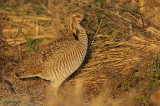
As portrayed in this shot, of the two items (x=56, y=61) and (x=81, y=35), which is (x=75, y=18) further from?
(x=56, y=61)

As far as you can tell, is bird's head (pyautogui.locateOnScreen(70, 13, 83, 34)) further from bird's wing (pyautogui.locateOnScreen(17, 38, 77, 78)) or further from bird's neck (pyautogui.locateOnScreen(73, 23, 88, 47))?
bird's wing (pyautogui.locateOnScreen(17, 38, 77, 78))

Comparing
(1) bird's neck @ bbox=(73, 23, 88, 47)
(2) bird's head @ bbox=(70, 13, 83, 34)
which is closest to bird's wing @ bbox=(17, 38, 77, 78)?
(1) bird's neck @ bbox=(73, 23, 88, 47)

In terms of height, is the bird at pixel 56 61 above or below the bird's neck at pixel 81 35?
below

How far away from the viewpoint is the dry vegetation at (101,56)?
3.67 meters

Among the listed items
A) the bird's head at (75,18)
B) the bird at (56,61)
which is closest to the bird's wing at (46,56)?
the bird at (56,61)

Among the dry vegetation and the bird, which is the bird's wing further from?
the dry vegetation

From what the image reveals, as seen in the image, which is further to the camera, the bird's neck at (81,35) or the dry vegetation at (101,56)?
the bird's neck at (81,35)

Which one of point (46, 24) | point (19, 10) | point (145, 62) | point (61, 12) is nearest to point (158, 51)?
point (145, 62)

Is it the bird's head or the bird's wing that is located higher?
the bird's head

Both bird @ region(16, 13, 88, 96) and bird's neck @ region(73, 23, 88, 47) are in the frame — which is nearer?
bird @ region(16, 13, 88, 96)

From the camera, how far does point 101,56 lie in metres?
4.47

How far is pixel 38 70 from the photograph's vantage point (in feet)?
12.1

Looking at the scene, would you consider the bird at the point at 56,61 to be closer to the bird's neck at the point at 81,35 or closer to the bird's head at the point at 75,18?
the bird's neck at the point at 81,35

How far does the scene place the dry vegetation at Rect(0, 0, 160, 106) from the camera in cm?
367
